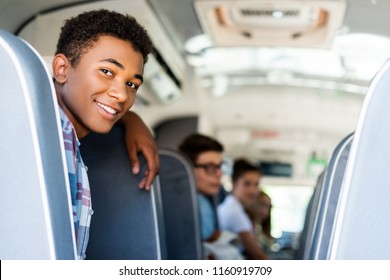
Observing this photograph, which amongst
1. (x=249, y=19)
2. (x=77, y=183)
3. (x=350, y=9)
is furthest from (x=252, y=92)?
(x=77, y=183)

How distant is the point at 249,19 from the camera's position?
2.47 m

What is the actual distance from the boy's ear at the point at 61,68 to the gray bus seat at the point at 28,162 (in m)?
0.08

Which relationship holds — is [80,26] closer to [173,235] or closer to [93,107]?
[93,107]

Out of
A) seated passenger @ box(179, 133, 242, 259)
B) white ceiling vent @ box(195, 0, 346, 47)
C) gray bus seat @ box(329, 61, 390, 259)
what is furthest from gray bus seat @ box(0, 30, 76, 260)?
seated passenger @ box(179, 133, 242, 259)

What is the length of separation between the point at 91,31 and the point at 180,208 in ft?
4.76

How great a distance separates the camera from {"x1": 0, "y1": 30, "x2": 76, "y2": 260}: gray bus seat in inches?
37.7

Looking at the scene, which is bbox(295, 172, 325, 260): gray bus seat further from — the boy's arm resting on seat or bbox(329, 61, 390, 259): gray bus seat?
bbox(329, 61, 390, 259): gray bus seat

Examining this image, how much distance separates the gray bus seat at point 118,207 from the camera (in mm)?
1455

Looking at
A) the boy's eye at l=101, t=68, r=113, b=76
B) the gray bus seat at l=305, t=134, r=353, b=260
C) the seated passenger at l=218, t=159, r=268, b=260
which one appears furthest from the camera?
the seated passenger at l=218, t=159, r=268, b=260

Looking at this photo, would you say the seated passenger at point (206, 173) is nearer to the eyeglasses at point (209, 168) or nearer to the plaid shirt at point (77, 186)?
the eyeglasses at point (209, 168)

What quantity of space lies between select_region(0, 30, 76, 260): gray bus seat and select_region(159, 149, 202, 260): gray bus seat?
1.41 meters

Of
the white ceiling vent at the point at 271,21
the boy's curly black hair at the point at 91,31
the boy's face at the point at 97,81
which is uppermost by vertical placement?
the white ceiling vent at the point at 271,21

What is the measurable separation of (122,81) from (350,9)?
1108 mm

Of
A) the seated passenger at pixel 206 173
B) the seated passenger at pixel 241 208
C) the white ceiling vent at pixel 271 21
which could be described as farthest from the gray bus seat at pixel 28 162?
the seated passenger at pixel 241 208
